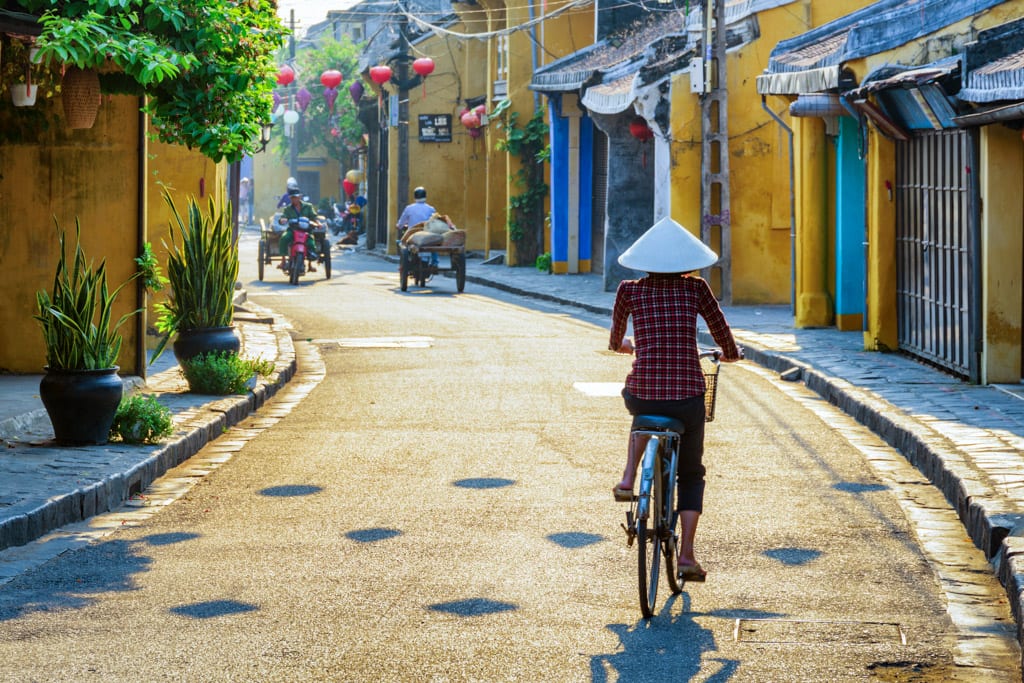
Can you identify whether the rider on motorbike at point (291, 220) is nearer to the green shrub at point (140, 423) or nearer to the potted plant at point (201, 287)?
the potted plant at point (201, 287)

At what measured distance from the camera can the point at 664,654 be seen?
19.7 ft

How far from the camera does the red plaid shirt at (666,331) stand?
6.94m

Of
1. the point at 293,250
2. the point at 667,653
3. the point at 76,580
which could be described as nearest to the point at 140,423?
the point at 76,580

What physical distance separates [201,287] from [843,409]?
18.9 feet

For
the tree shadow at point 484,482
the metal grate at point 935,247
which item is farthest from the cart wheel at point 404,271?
the tree shadow at point 484,482

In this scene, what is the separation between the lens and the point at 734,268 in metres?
24.0

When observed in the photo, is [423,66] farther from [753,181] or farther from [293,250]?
[753,181]

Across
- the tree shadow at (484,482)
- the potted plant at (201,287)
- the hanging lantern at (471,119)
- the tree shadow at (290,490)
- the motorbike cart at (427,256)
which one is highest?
the hanging lantern at (471,119)

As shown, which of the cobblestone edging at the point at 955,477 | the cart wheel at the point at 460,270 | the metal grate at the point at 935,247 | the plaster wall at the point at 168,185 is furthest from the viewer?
the cart wheel at the point at 460,270

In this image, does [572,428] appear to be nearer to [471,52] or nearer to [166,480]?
[166,480]

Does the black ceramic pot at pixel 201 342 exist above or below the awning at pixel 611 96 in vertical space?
below

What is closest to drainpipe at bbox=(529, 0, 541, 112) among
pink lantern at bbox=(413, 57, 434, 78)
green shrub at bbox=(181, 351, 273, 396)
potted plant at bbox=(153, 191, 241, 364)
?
pink lantern at bbox=(413, 57, 434, 78)

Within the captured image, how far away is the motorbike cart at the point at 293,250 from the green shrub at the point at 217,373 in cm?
1738

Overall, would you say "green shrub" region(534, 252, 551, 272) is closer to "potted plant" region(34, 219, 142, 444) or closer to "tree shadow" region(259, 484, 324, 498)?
"potted plant" region(34, 219, 142, 444)
